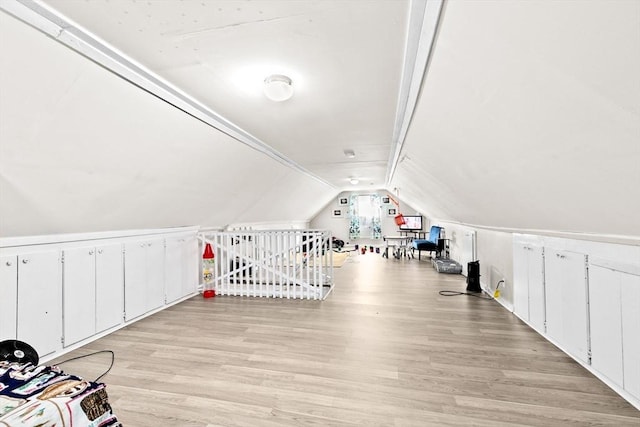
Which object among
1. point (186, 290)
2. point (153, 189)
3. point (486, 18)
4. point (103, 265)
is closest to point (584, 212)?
point (486, 18)

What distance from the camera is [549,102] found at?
4.01ft

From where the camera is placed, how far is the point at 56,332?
8.66 ft

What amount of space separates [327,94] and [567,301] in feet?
9.24

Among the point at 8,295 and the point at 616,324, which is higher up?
the point at 8,295

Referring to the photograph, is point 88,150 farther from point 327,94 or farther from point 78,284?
point 327,94

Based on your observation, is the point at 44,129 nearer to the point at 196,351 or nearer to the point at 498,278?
the point at 196,351

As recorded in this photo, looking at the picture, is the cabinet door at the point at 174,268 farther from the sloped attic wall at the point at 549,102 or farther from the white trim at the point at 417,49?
the sloped attic wall at the point at 549,102

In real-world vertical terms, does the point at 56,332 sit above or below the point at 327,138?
below

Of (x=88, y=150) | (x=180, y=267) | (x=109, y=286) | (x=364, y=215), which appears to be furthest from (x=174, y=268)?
(x=364, y=215)

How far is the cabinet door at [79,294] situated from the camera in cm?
274

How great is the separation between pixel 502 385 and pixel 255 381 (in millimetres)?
1884

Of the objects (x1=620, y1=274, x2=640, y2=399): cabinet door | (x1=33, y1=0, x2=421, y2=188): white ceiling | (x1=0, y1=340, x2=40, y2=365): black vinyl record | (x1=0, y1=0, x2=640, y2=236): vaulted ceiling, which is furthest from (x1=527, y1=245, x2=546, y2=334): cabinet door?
(x1=0, y1=340, x2=40, y2=365): black vinyl record

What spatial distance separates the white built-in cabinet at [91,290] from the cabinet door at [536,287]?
15.5 ft

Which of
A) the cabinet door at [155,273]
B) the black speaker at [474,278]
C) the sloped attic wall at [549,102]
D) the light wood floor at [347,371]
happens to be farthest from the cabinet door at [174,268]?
the black speaker at [474,278]
